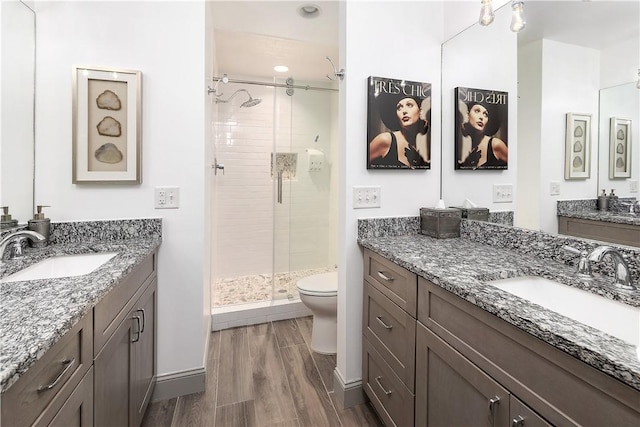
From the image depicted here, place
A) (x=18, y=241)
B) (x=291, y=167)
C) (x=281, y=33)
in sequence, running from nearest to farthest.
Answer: (x=18, y=241) → (x=281, y=33) → (x=291, y=167)

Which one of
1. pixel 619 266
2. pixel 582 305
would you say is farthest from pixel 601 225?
pixel 582 305

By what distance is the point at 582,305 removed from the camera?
100cm

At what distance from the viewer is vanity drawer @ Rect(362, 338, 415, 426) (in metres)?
1.36

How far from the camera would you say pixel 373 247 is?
5.35 feet

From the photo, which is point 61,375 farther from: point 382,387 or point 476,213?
point 476,213

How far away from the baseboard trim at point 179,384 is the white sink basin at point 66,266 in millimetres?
791

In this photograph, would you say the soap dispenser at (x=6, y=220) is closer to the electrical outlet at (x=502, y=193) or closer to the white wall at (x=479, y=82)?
the white wall at (x=479, y=82)

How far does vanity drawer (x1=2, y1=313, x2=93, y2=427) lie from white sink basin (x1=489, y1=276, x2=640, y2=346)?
129cm

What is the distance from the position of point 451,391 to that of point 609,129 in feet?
3.49

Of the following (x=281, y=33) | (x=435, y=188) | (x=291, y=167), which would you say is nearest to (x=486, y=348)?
(x=435, y=188)

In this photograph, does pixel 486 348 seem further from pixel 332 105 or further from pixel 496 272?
pixel 332 105

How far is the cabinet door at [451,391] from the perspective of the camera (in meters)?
0.89

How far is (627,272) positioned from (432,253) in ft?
2.08

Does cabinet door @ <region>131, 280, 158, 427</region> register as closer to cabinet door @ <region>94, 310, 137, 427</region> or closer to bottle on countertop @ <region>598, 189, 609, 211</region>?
cabinet door @ <region>94, 310, 137, 427</region>
